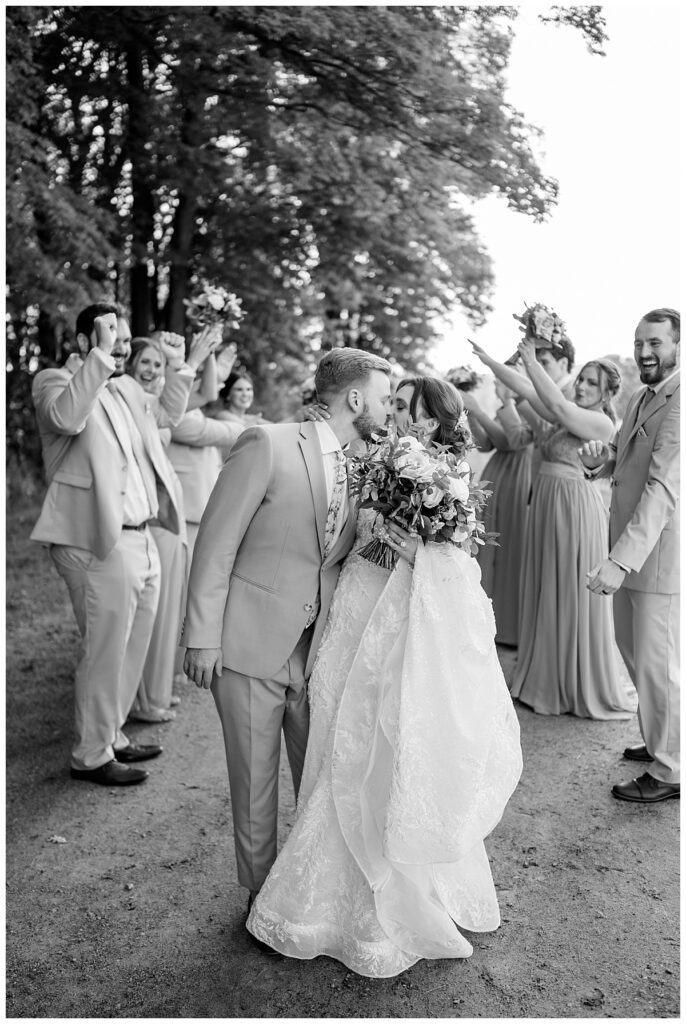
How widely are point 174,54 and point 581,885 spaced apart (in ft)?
27.5

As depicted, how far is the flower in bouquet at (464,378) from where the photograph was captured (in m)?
7.87

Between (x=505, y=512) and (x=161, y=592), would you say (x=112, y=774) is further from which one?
(x=505, y=512)

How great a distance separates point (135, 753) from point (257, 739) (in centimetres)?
243

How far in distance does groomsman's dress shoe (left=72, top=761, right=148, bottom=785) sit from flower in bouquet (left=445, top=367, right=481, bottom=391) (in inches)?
175

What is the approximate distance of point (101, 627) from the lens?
17.1 feet

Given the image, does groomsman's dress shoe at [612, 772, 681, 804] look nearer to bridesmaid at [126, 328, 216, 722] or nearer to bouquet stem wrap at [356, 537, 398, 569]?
bouquet stem wrap at [356, 537, 398, 569]

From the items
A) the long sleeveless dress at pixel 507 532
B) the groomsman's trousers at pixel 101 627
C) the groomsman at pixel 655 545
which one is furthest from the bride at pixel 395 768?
the long sleeveless dress at pixel 507 532

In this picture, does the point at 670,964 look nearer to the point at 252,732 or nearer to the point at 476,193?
the point at 252,732

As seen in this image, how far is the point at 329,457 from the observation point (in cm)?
354

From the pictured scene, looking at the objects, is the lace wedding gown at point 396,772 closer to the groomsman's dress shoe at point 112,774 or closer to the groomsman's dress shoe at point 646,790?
the groomsman's dress shoe at point 646,790

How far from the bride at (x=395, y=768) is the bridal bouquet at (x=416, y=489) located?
0.12 m

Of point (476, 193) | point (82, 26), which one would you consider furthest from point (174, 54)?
point (476, 193)

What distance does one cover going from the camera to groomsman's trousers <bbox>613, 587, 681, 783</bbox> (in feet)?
16.1

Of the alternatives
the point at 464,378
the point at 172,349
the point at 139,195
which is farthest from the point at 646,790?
the point at 139,195
